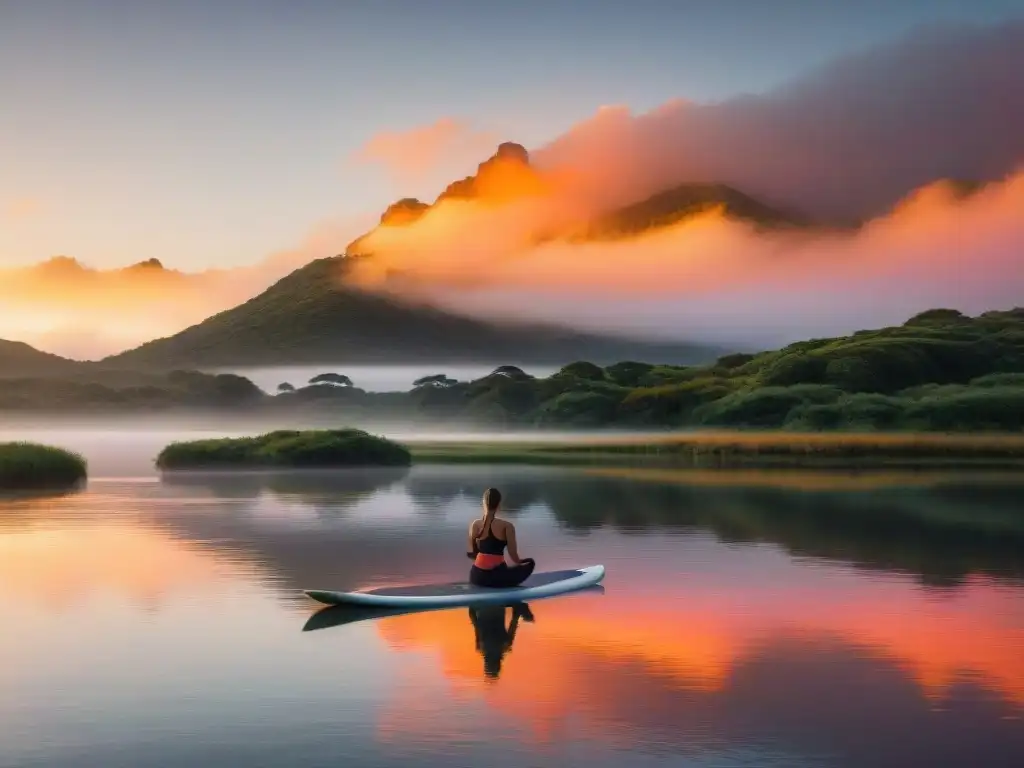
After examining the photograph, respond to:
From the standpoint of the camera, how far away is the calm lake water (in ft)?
50.4

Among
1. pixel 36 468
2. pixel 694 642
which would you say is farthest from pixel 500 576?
pixel 36 468

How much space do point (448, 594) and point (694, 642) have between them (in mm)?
5277

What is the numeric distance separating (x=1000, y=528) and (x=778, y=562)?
11.9 m

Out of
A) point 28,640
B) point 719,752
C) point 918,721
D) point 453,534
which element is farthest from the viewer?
point 453,534

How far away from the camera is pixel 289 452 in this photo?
295 ft

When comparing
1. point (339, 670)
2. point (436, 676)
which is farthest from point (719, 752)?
point (339, 670)

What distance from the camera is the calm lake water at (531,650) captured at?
50.4ft

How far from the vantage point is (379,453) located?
302 ft

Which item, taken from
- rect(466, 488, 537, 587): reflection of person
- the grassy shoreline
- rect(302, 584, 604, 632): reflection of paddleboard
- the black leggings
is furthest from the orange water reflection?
the grassy shoreline

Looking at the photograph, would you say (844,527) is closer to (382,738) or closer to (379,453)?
(382,738)

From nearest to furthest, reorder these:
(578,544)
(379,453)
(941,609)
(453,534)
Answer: (941,609) < (578,544) < (453,534) < (379,453)

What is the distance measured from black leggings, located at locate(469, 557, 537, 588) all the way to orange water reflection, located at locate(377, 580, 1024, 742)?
687 mm

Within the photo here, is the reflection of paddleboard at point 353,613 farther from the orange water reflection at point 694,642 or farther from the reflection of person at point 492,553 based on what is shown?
the reflection of person at point 492,553

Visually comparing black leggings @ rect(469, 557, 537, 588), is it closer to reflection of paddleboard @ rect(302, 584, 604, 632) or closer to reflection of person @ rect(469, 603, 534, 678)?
reflection of person @ rect(469, 603, 534, 678)
